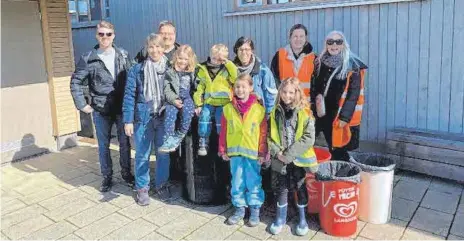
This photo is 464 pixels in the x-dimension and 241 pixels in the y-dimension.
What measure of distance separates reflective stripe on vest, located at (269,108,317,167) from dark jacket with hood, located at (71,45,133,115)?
175cm

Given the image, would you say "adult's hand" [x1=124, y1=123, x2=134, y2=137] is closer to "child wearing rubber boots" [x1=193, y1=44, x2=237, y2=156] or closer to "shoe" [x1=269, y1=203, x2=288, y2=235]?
"child wearing rubber boots" [x1=193, y1=44, x2=237, y2=156]

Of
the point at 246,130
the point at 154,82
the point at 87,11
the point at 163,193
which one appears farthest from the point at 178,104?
the point at 87,11

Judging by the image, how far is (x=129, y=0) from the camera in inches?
301


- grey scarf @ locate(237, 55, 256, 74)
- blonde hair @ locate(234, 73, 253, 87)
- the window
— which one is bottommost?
blonde hair @ locate(234, 73, 253, 87)

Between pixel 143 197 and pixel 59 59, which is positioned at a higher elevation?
pixel 59 59

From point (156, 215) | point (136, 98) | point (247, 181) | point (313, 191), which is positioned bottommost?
point (156, 215)

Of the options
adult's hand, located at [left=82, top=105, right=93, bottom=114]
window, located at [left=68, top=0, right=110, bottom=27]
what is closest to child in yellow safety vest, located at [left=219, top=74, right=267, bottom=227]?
adult's hand, located at [left=82, top=105, right=93, bottom=114]

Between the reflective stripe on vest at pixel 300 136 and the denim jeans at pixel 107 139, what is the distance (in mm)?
1754

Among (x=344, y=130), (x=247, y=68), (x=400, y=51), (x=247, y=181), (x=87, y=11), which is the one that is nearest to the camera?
(x=247, y=181)

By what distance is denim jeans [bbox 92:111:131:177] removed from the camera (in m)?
4.16

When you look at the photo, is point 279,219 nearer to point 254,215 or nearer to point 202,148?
point 254,215

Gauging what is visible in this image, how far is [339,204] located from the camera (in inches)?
122

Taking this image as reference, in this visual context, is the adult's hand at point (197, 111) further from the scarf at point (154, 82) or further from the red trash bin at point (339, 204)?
the red trash bin at point (339, 204)

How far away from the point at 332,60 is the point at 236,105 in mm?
1190
